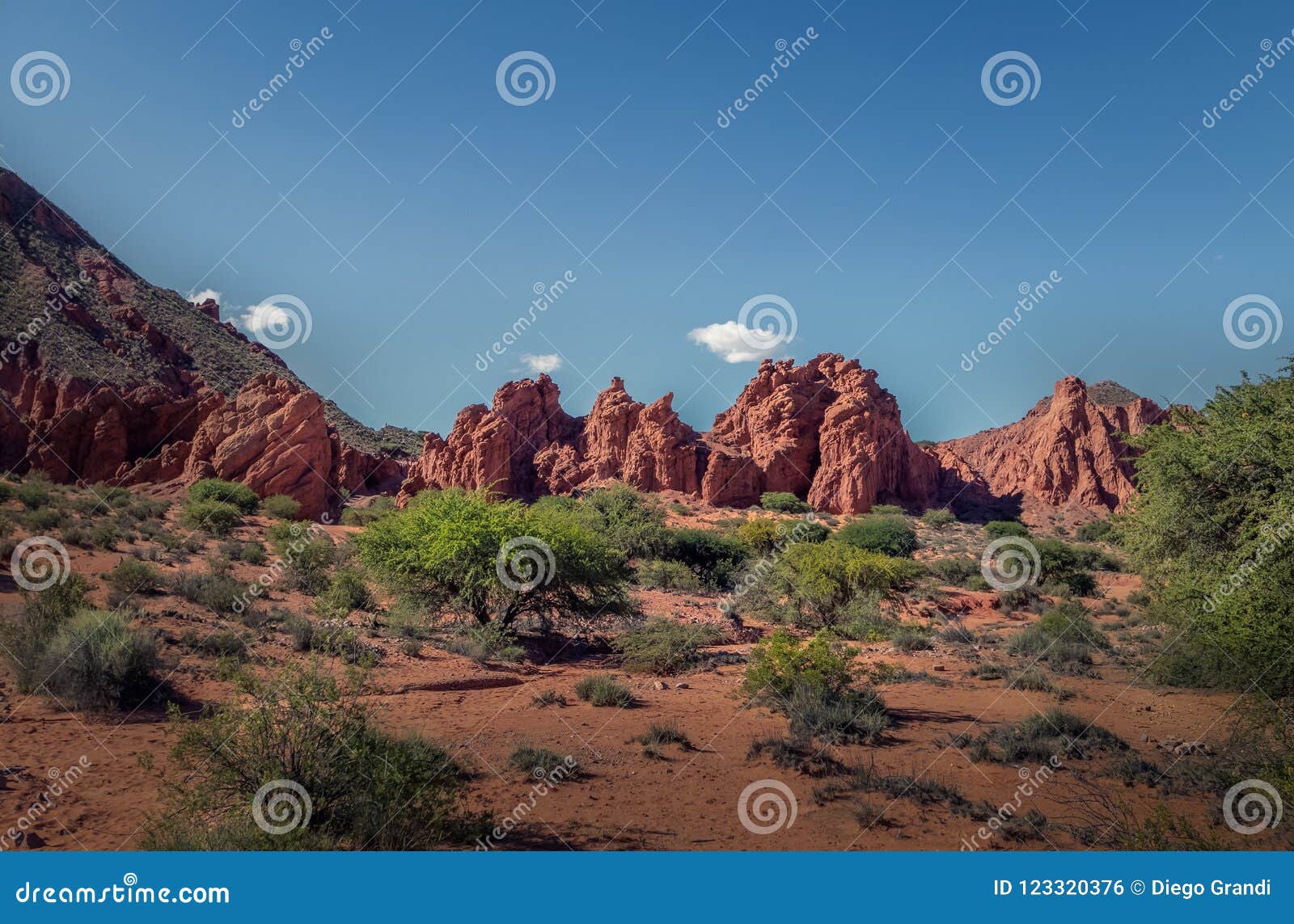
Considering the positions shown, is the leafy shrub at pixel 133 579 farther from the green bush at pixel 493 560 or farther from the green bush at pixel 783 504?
the green bush at pixel 783 504

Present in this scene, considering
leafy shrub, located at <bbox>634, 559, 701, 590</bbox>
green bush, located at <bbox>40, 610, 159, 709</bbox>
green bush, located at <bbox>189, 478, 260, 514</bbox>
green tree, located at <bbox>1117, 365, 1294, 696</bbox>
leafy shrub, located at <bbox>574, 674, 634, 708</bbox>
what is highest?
green tree, located at <bbox>1117, 365, 1294, 696</bbox>

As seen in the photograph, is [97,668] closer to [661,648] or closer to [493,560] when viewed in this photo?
[493,560]

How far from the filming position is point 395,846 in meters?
5.66

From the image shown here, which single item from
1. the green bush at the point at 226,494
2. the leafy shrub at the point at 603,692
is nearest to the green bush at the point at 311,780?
the leafy shrub at the point at 603,692

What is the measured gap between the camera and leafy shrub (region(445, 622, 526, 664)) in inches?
575

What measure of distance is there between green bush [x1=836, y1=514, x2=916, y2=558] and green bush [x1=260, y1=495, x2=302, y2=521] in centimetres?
2958

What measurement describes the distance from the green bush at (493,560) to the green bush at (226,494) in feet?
70.4

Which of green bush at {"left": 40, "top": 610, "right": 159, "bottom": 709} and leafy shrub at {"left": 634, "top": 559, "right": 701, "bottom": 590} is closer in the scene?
green bush at {"left": 40, "top": 610, "right": 159, "bottom": 709}

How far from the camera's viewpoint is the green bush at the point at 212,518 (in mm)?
27109

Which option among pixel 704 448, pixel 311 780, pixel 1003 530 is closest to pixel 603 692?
pixel 311 780

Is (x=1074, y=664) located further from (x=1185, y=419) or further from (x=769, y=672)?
(x=769, y=672)

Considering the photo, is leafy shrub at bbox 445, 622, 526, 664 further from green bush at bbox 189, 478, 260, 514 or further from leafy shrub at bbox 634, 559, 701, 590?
green bush at bbox 189, 478, 260, 514

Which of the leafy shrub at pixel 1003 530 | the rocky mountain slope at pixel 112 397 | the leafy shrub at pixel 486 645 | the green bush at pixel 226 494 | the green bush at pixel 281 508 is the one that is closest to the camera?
the leafy shrub at pixel 486 645

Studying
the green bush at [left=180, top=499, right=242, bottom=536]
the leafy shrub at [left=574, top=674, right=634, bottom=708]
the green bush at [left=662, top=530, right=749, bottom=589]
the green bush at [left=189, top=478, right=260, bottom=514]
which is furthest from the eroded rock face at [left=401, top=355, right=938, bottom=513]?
the leafy shrub at [left=574, top=674, right=634, bottom=708]
